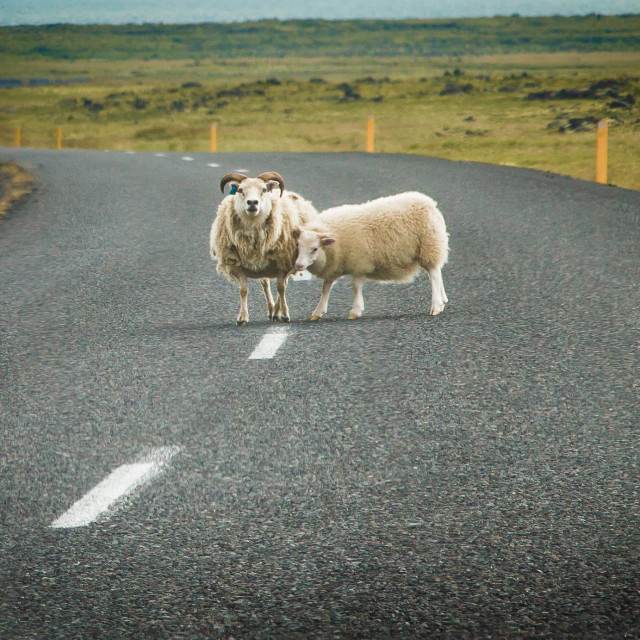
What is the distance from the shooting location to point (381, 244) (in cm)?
803

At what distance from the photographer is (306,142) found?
46250mm

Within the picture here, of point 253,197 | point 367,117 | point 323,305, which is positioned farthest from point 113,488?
point 367,117

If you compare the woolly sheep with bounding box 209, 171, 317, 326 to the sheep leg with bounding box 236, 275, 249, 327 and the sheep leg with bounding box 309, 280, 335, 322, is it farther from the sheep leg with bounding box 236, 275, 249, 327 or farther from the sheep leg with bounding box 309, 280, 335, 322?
the sheep leg with bounding box 309, 280, 335, 322

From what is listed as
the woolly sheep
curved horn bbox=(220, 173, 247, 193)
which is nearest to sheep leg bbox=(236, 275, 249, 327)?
the woolly sheep

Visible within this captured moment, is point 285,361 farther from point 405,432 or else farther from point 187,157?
point 187,157

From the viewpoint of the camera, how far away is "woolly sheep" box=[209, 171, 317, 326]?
752 cm

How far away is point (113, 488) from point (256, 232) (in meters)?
3.32

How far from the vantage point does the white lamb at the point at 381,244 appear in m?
7.97

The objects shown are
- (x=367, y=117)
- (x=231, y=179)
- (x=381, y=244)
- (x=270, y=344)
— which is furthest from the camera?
(x=367, y=117)

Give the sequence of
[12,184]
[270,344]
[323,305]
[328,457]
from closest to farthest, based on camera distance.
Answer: [328,457]
[270,344]
[323,305]
[12,184]

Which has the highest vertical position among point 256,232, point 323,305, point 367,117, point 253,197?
point 253,197

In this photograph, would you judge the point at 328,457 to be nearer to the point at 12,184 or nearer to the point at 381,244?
the point at 381,244

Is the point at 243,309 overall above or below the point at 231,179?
below

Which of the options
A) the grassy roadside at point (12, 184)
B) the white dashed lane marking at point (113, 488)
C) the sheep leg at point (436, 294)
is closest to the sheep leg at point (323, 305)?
the sheep leg at point (436, 294)
